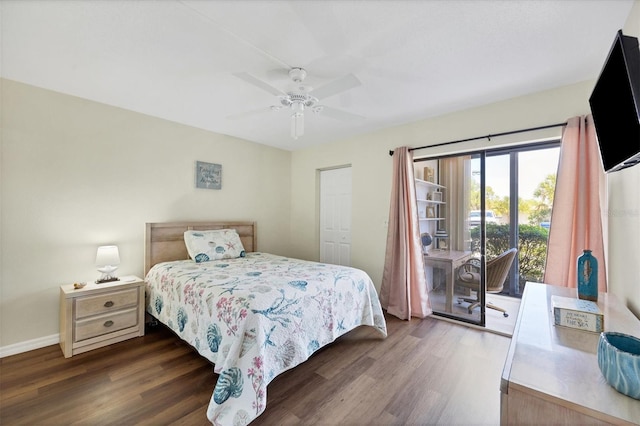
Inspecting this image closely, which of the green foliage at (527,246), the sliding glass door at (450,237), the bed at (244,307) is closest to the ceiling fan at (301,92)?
the bed at (244,307)

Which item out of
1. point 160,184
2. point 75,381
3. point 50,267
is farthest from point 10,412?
point 160,184

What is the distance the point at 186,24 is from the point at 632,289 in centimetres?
315

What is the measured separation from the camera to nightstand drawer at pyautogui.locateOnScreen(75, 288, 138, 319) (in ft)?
7.97

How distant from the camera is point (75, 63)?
7.07 ft

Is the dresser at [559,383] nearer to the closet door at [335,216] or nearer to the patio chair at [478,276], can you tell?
the patio chair at [478,276]

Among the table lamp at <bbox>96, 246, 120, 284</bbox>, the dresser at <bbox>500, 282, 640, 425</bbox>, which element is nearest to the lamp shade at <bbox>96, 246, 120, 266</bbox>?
the table lamp at <bbox>96, 246, 120, 284</bbox>

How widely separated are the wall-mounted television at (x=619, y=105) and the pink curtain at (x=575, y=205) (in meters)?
0.96

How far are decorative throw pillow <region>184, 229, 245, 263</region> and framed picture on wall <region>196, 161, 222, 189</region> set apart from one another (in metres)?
0.69

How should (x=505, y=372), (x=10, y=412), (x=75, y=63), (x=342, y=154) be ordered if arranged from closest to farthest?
(x=505, y=372) → (x=10, y=412) → (x=75, y=63) → (x=342, y=154)

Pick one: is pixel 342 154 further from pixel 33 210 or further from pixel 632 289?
pixel 33 210

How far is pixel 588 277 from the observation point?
1602 mm

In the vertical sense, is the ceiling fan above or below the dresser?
above

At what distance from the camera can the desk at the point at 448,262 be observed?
329 centimetres

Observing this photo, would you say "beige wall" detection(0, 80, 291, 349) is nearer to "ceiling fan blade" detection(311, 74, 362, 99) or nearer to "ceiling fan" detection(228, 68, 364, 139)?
"ceiling fan" detection(228, 68, 364, 139)
